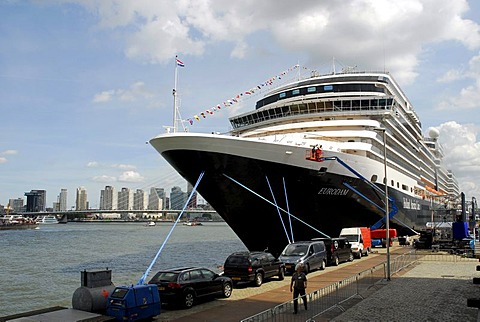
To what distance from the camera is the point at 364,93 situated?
36250 millimetres

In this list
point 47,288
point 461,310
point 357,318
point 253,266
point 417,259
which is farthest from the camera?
point 417,259

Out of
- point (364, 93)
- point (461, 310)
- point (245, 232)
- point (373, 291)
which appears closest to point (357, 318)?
point (461, 310)

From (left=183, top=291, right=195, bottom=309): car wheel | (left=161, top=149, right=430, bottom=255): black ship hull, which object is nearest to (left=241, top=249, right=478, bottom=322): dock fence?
(left=183, top=291, right=195, bottom=309): car wheel

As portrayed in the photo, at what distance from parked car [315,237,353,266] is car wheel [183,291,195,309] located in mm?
11033

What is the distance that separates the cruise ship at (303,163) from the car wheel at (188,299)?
34.6ft

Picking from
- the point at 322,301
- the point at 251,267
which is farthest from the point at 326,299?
the point at 251,267

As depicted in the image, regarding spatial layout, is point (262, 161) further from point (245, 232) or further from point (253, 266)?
point (253, 266)

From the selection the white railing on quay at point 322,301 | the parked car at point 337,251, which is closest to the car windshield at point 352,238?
the parked car at point 337,251

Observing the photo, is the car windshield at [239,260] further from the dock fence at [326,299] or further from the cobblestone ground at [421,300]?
the cobblestone ground at [421,300]

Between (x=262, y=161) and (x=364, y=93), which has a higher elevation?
(x=364, y=93)

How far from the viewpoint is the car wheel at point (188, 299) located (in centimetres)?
1323

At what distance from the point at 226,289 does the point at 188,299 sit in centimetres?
188

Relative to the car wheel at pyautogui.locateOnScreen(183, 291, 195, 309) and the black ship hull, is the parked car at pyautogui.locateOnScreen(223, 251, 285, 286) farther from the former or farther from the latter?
the black ship hull

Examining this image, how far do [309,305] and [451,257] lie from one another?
1884cm
